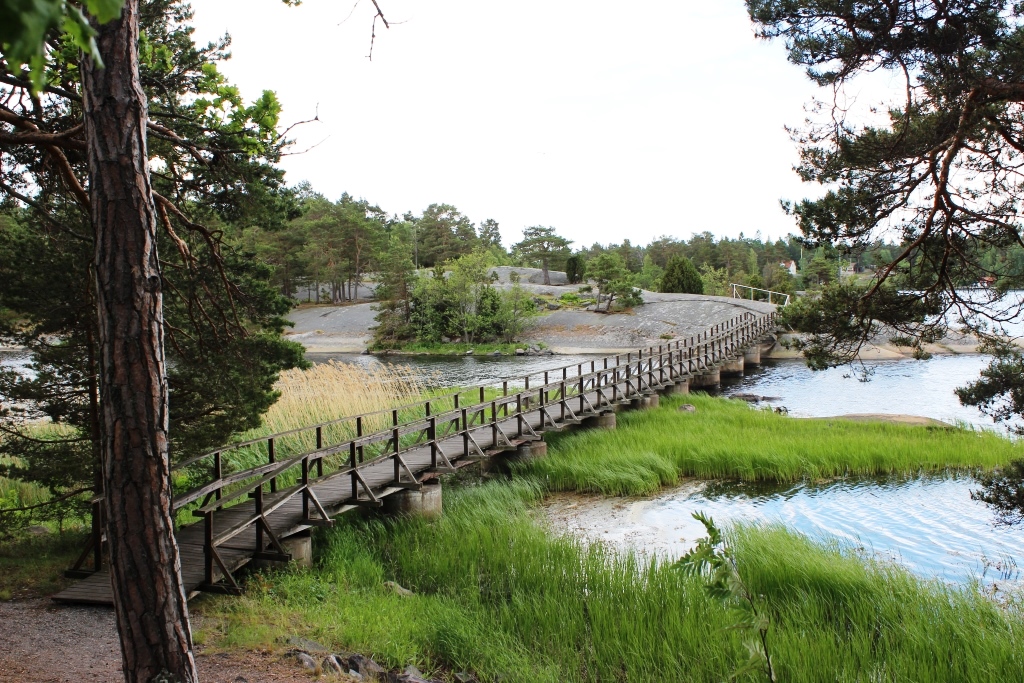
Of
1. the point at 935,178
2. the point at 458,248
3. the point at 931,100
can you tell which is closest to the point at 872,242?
the point at 935,178

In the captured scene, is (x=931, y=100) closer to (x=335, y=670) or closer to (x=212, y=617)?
(x=335, y=670)

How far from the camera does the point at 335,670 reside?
241 inches

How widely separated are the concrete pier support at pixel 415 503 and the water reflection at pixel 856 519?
1999 mm

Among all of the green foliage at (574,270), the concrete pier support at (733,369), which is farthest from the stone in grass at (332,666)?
the green foliage at (574,270)

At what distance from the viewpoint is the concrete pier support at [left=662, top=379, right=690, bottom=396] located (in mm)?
24250

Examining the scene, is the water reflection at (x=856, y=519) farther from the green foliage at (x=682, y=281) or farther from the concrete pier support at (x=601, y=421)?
the green foliage at (x=682, y=281)

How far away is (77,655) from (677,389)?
2056 cm

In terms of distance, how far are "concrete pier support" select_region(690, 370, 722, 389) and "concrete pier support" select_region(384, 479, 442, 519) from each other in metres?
18.5

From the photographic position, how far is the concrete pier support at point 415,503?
11062 mm

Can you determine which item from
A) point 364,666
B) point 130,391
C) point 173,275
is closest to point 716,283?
point 173,275

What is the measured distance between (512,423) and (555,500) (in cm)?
318

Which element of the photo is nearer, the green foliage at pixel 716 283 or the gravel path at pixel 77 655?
the gravel path at pixel 77 655

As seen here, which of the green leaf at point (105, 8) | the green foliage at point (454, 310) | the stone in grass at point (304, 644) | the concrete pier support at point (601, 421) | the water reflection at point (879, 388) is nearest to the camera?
the green leaf at point (105, 8)

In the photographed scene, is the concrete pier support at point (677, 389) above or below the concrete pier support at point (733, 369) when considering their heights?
above
